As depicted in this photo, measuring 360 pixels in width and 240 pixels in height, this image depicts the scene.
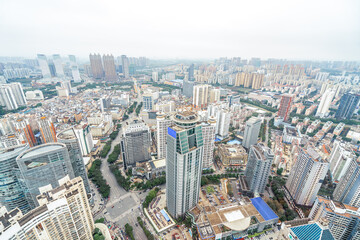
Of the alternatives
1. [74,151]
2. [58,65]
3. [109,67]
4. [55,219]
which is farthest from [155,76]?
[55,219]

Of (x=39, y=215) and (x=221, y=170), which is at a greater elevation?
(x=39, y=215)

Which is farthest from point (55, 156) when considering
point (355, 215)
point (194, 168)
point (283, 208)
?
point (355, 215)

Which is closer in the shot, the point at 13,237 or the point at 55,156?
the point at 13,237

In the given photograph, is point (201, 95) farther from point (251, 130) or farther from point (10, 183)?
point (10, 183)

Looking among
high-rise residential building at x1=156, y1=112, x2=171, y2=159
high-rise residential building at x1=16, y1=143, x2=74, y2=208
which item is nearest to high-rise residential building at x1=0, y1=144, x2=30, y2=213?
high-rise residential building at x1=16, y1=143, x2=74, y2=208

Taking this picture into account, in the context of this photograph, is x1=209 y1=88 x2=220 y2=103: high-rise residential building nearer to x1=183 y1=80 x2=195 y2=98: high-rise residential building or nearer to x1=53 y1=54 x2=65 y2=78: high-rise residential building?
x1=183 y1=80 x2=195 y2=98: high-rise residential building

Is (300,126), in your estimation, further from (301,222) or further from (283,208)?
(301,222)
